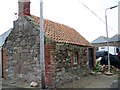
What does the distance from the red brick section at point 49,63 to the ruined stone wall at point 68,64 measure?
1.41 ft

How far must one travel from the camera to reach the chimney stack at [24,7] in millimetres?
16528

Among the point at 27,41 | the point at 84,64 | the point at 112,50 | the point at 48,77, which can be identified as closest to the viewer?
the point at 48,77

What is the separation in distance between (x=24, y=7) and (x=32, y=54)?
3.57 meters

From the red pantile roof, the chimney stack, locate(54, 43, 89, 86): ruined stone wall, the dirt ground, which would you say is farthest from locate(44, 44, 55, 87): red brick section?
the chimney stack

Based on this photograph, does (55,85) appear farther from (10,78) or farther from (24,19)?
(24,19)

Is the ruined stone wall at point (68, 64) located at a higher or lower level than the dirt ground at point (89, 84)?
higher

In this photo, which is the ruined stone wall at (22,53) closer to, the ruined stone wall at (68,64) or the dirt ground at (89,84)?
the ruined stone wall at (68,64)

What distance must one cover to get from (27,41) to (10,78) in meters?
3.13

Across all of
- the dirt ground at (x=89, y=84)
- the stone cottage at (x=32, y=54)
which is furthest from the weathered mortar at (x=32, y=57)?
the dirt ground at (x=89, y=84)

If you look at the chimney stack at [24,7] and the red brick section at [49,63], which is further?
the chimney stack at [24,7]

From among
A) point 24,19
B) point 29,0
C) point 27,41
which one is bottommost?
point 27,41

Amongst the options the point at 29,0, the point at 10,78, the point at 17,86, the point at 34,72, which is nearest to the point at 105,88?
the point at 34,72

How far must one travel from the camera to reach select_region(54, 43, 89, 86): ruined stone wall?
15.2 m

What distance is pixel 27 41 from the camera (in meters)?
16.0
